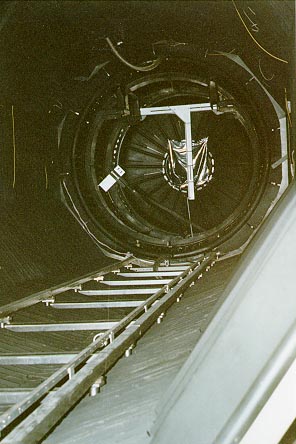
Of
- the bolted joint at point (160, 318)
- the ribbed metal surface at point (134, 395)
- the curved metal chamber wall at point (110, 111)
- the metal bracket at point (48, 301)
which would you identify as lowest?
the ribbed metal surface at point (134, 395)

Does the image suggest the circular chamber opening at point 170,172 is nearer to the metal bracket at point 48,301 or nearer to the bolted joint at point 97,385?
the metal bracket at point 48,301

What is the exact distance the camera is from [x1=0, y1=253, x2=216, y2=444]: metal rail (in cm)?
161

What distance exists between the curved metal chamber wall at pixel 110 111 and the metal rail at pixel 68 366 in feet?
4.56

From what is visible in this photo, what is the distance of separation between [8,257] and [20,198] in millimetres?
827

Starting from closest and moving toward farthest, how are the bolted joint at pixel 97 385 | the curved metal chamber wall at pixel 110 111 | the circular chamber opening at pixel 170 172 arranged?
the bolted joint at pixel 97 385 < the curved metal chamber wall at pixel 110 111 < the circular chamber opening at pixel 170 172

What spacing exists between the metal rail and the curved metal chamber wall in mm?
1391

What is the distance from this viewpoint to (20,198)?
5.28m

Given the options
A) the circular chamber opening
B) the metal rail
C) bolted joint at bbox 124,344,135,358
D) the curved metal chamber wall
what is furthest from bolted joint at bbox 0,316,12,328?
the circular chamber opening

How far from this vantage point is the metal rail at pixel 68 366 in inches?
63.4

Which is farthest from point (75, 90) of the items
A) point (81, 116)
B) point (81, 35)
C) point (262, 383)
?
point (262, 383)

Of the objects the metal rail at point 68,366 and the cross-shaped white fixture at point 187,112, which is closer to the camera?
the metal rail at point 68,366

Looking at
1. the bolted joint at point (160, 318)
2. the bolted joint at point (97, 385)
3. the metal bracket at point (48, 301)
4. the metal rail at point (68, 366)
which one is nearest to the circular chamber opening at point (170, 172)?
the metal rail at point (68, 366)

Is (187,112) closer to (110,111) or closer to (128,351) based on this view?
(110,111)

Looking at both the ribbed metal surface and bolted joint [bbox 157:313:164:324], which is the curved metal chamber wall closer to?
bolted joint [bbox 157:313:164:324]
